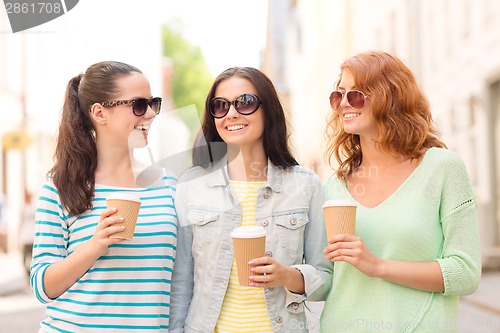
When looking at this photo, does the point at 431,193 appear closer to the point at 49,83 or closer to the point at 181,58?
the point at 49,83

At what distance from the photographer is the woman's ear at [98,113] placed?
117 inches

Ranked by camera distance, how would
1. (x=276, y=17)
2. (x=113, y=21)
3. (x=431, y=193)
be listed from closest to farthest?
(x=431, y=193)
(x=113, y=21)
(x=276, y=17)

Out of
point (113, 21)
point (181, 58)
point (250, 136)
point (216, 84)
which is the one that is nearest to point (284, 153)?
point (250, 136)

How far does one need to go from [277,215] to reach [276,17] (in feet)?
Answer: 131

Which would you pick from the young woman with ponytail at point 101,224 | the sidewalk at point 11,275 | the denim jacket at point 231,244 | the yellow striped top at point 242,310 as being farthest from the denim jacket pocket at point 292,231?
the sidewalk at point 11,275

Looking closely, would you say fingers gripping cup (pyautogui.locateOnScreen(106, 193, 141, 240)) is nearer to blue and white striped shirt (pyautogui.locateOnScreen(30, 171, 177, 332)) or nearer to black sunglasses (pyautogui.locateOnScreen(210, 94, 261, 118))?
blue and white striped shirt (pyautogui.locateOnScreen(30, 171, 177, 332))

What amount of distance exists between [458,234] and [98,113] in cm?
164

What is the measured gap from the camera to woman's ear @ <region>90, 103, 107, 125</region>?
298cm

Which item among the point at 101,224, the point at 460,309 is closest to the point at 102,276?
the point at 101,224

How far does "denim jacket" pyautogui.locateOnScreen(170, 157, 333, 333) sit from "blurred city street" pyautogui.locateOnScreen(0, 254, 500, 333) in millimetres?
2462

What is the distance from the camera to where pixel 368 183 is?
2.81m

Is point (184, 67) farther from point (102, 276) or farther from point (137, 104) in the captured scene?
point (102, 276)

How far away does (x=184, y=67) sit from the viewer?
54.8 meters

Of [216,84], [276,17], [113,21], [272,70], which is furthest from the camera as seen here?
[272,70]
